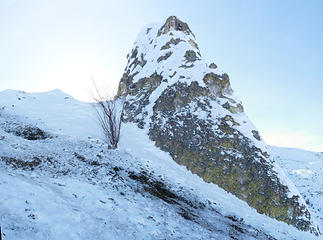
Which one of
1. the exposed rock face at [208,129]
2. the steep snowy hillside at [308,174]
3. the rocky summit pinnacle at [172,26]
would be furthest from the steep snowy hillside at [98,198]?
the rocky summit pinnacle at [172,26]

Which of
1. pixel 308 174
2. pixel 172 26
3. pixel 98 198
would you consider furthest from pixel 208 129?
pixel 308 174

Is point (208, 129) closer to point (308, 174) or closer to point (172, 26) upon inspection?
point (172, 26)

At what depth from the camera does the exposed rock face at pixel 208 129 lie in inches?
707

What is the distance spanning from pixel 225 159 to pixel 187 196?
8.55 m

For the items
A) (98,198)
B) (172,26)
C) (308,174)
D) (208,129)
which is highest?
(172,26)

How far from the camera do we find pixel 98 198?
8.06 m

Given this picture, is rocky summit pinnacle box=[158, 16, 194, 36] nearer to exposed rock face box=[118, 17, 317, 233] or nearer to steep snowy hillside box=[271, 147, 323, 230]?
exposed rock face box=[118, 17, 317, 233]

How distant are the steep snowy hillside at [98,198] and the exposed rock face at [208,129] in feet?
5.44

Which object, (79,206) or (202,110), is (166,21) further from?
(79,206)

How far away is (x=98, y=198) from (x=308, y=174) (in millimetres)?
51876

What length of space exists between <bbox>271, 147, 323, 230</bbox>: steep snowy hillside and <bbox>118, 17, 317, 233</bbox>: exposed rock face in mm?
7824

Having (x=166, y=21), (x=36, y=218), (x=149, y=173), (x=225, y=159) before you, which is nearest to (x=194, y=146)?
(x=225, y=159)

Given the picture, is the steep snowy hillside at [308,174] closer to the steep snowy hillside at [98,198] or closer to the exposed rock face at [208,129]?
the exposed rock face at [208,129]

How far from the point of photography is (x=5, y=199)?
5.82m
